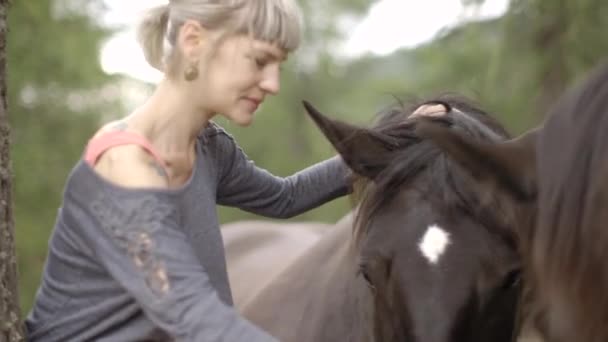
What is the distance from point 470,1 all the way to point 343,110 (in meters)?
11.3

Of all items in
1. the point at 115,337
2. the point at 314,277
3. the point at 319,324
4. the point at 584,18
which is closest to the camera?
the point at 115,337

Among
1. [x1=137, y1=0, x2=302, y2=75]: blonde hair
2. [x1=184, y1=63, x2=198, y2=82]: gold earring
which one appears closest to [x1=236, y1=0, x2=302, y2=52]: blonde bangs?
[x1=137, y1=0, x2=302, y2=75]: blonde hair

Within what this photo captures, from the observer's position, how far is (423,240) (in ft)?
9.54

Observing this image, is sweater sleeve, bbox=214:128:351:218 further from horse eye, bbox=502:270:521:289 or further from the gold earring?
horse eye, bbox=502:270:521:289

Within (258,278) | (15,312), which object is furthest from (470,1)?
(15,312)

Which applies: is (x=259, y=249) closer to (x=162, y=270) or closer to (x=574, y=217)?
(x=162, y=270)

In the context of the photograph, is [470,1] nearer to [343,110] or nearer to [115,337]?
[115,337]

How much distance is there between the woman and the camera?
2406mm

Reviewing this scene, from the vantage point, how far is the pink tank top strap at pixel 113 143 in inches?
99.0

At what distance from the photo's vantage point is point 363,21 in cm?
1983

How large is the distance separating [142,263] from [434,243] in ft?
2.84

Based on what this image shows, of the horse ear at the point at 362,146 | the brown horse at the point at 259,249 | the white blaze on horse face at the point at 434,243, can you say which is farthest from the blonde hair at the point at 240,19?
the brown horse at the point at 259,249

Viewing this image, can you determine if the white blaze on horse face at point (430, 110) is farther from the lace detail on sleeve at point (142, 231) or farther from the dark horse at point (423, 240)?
the lace detail on sleeve at point (142, 231)

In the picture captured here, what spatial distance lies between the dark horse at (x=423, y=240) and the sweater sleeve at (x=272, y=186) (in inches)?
9.4
